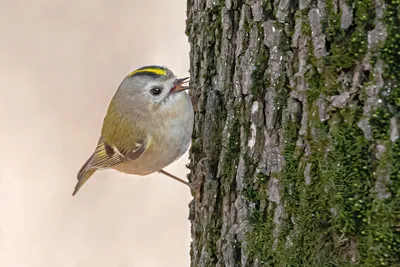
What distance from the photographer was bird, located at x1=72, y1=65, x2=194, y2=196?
89.1 inches

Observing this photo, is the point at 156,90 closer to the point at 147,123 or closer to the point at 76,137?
the point at 147,123

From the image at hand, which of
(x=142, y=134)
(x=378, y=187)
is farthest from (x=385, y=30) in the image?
(x=142, y=134)

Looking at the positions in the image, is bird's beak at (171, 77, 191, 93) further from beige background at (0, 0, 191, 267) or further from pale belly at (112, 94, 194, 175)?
beige background at (0, 0, 191, 267)

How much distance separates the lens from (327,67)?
1.42 m

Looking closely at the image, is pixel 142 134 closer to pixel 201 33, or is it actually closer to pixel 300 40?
pixel 201 33

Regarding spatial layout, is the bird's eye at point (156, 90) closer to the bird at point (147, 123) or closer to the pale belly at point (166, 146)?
the bird at point (147, 123)

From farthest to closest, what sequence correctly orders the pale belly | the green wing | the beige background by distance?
the beige background → the green wing → the pale belly

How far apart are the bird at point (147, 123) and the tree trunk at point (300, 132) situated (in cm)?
32

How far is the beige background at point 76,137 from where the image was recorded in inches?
156

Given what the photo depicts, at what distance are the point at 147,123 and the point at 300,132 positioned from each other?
3.34 ft

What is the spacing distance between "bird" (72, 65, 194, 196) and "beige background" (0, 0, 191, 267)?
1285mm

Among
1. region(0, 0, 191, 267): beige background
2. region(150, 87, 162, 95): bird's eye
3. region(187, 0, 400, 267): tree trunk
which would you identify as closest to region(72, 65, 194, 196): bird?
region(150, 87, 162, 95): bird's eye

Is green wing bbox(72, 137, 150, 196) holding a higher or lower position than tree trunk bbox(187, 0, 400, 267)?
lower

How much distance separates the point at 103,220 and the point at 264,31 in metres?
2.67
